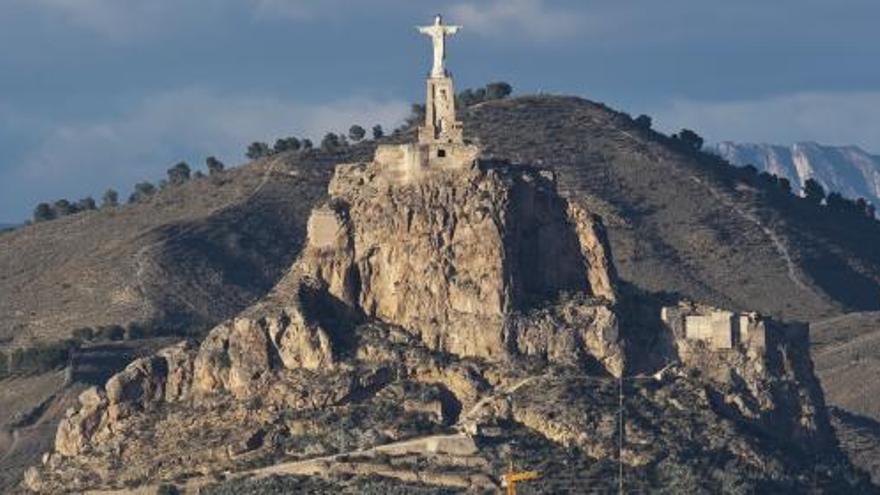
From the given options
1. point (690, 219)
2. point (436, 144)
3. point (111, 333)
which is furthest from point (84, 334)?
point (436, 144)

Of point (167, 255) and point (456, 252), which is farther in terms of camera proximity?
point (167, 255)

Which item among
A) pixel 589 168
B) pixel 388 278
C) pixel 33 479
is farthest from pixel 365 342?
pixel 589 168

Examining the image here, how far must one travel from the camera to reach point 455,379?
102312 mm

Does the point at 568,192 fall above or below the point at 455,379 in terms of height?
above

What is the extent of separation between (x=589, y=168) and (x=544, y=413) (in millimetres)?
83610

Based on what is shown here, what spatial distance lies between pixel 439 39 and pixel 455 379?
821 centimetres

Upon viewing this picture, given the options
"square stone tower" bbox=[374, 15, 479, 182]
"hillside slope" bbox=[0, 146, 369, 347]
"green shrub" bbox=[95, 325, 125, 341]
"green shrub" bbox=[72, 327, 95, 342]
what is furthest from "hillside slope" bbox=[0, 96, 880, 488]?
"square stone tower" bbox=[374, 15, 479, 182]

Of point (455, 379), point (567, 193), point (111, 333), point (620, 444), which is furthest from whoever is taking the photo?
point (567, 193)

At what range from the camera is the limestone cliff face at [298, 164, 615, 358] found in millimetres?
103062

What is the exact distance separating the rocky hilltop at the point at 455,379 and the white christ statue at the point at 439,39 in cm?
A: 254

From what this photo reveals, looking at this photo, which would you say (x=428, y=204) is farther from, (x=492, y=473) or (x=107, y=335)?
(x=107, y=335)

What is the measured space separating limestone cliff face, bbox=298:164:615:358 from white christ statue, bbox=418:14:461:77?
8.55 feet

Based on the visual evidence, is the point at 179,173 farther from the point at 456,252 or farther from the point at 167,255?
the point at 456,252

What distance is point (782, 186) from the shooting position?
191 meters
